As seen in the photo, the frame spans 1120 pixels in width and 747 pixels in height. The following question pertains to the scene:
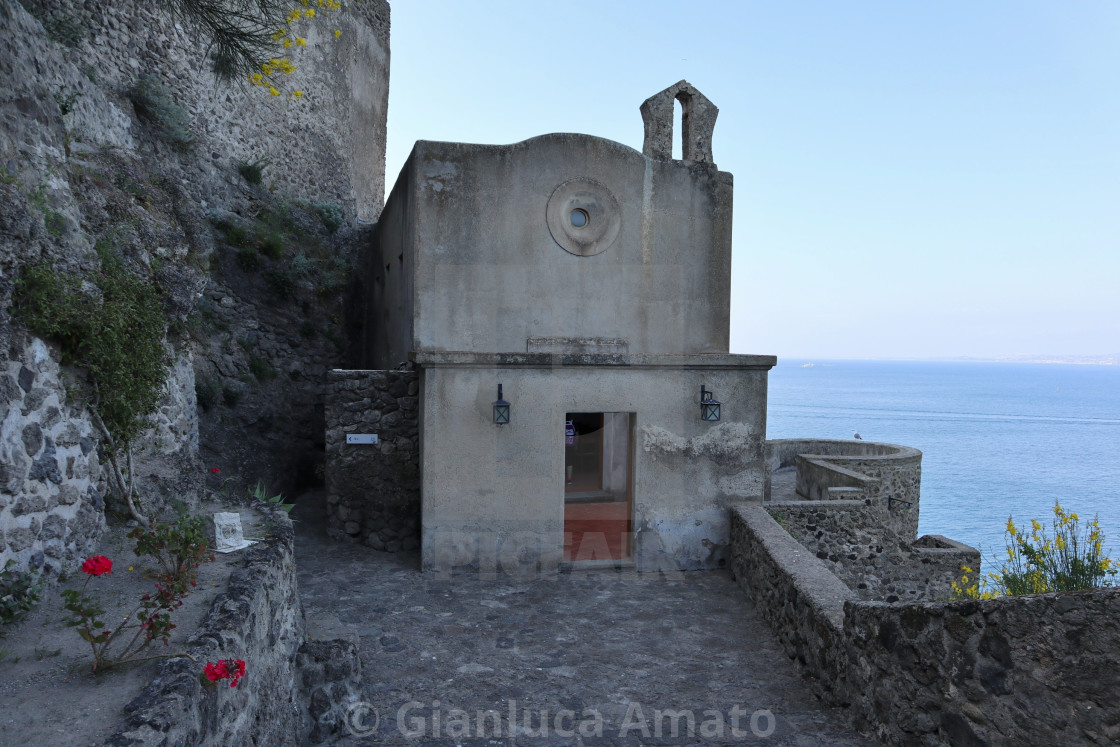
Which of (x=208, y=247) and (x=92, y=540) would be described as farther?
(x=208, y=247)

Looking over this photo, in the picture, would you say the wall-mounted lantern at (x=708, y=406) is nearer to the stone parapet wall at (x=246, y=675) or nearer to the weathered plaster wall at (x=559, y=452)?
the weathered plaster wall at (x=559, y=452)

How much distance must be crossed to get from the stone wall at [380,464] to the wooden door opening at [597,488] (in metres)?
2.18

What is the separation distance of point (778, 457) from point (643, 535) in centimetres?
1098

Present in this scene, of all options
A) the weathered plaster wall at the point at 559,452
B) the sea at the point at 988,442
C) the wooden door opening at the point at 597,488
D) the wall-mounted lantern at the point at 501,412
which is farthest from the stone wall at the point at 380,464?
the sea at the point at 988,442

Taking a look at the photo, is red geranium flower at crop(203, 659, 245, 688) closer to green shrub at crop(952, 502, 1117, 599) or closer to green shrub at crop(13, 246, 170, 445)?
green shrub at crop(13, 246, 170, 445)

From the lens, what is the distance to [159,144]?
11.7 m

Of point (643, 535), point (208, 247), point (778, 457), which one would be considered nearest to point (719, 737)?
point (643, 535)

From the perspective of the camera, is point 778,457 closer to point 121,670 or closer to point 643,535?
point 643,535

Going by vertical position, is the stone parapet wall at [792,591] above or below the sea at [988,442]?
above

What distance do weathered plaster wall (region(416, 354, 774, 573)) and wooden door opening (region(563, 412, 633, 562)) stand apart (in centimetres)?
41

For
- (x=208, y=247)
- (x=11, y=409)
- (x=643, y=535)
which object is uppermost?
(x=208, y=247)

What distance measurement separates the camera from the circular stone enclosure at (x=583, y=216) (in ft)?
29.7

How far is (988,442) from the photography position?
73438 millimetres

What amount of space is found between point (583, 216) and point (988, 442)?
7859 centimetres
